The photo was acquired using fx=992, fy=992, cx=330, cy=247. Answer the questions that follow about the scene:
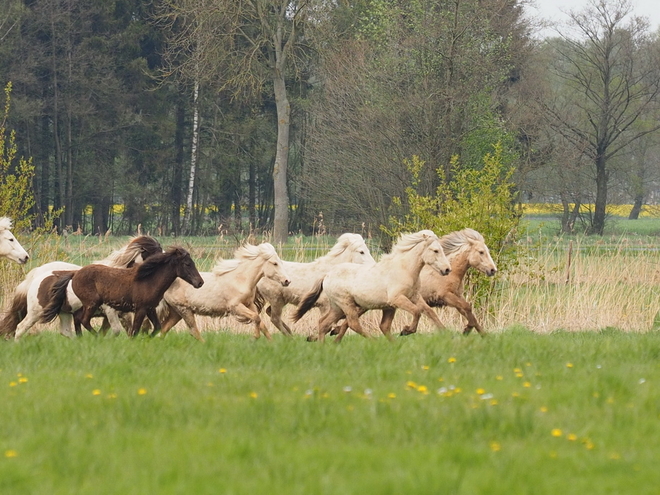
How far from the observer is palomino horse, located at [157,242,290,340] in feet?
42.9

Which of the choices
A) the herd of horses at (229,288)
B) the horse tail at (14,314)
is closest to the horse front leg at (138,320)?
the herd of horses at (229,288)

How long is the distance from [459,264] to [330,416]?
23.7 feet

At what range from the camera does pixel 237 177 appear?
174 feet

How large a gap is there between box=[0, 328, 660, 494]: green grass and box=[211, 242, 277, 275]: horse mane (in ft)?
10.6

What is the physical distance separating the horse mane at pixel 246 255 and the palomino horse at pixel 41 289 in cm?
87

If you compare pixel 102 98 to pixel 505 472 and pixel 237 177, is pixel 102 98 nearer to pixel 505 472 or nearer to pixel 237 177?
pixel 237 177

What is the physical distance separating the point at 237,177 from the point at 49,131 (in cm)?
991

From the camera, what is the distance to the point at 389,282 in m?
12.7

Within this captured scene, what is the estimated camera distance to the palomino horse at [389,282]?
1261 cm

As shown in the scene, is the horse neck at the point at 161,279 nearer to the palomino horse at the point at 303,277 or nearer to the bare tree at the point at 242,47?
the palomino horse at the point at 303,277

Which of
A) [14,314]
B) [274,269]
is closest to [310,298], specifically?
[274,269]

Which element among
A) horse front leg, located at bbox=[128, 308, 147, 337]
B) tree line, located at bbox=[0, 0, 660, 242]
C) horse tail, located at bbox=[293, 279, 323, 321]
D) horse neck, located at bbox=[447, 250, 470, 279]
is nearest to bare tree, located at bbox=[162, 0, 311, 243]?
tree line, located at bbox=[0, 0, 660, 242]

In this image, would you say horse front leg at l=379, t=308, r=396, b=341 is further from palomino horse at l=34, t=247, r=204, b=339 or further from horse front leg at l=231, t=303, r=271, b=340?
palomino horse at l=34, t=247, r=204, b=339

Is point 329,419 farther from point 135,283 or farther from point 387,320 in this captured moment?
point 387,320
